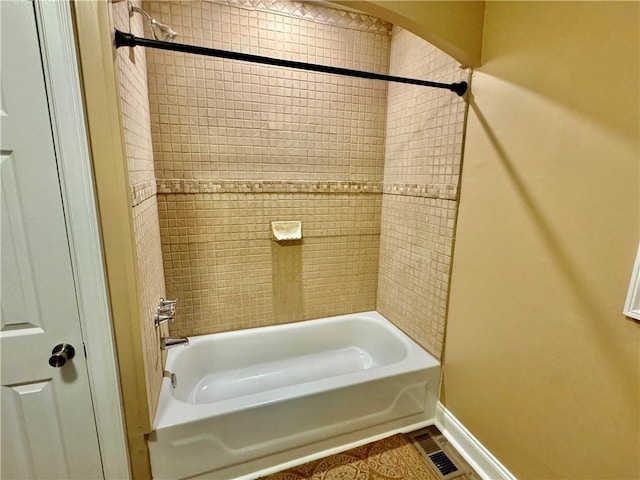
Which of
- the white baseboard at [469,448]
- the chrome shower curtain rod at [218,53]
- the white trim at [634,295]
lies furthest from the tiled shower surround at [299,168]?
the white trim at [634,295]

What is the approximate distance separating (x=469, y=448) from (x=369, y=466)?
542mm

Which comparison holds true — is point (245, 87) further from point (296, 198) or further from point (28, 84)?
point (28, 84)

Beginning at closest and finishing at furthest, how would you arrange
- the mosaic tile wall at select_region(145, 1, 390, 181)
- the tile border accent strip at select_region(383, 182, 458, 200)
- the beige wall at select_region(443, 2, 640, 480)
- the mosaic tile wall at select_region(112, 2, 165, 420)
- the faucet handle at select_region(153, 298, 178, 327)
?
the beige wall at select_region(443, 2, 640, 480)
the mosaic tile wall at select_region(112, 2, 165, 420)
the faucet handle at select_region(153, 298, 178, 327)
the tile border accent strip at select_region(383, 182, 458, 200)
the mosaic tile wall at select_region(145, 1, 390, 181)

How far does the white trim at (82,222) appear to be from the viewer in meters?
0.86

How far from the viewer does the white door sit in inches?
33.4

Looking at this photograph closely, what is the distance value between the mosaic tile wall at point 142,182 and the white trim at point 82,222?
12 centimetres

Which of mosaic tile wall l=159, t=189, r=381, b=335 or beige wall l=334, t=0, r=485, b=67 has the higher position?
beige wall l=334, t=0, r=485, b=67

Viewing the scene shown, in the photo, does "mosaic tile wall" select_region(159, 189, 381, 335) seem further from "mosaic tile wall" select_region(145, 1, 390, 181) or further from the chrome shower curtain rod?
the chrome shower curtain rod

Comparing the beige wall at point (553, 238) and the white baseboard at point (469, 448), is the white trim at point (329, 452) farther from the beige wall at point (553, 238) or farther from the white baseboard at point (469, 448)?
the beige wall at point (553, 238)

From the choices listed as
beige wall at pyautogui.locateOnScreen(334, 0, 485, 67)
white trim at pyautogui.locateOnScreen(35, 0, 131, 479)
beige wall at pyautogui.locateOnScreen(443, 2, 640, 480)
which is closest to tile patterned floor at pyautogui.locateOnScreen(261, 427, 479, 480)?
beige wall at pyautogui.locateOnScreen(443, 2, 640, 480)

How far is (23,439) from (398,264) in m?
1.99

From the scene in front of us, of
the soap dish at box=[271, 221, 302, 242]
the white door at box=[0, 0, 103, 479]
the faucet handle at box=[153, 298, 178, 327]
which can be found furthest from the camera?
the soap dish at box=[271, 221, 302, 242]

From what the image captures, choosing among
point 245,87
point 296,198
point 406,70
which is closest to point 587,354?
point 296,198

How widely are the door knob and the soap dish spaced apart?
123 cm
